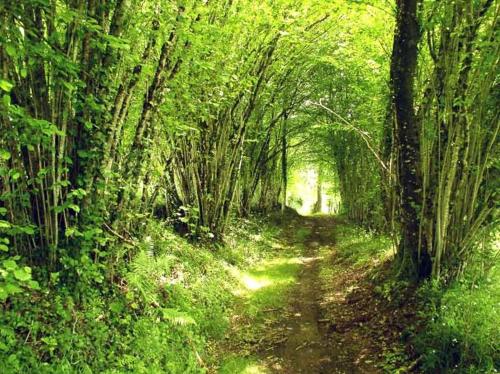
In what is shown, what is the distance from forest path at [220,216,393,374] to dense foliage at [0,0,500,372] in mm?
771

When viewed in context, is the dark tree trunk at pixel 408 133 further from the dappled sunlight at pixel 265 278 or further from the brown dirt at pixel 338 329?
the dappled sunlight at pixel 265 278

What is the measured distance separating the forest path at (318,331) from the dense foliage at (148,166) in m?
0.77

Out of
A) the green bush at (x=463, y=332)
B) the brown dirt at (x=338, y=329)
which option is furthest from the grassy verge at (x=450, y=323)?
the brown dirt at (x=338, y=329)

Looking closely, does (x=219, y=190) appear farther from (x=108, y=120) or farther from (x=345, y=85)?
(x=345, y=85)

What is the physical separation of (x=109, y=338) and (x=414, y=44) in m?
5.84

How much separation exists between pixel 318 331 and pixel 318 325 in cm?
23

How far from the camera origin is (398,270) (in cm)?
654

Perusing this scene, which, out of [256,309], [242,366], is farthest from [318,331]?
[242,366]

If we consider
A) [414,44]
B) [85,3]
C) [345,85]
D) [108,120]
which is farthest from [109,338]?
[345,85]

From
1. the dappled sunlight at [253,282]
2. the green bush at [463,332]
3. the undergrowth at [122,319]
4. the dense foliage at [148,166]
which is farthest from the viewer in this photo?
the dappled sunlight at [253,282]

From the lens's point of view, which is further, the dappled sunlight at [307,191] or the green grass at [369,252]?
the dappled sunlight at [307,191]

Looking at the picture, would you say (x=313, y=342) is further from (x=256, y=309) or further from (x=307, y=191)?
(x=307, y=191)

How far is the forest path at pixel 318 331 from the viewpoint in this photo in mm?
5305

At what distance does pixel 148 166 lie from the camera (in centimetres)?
601
